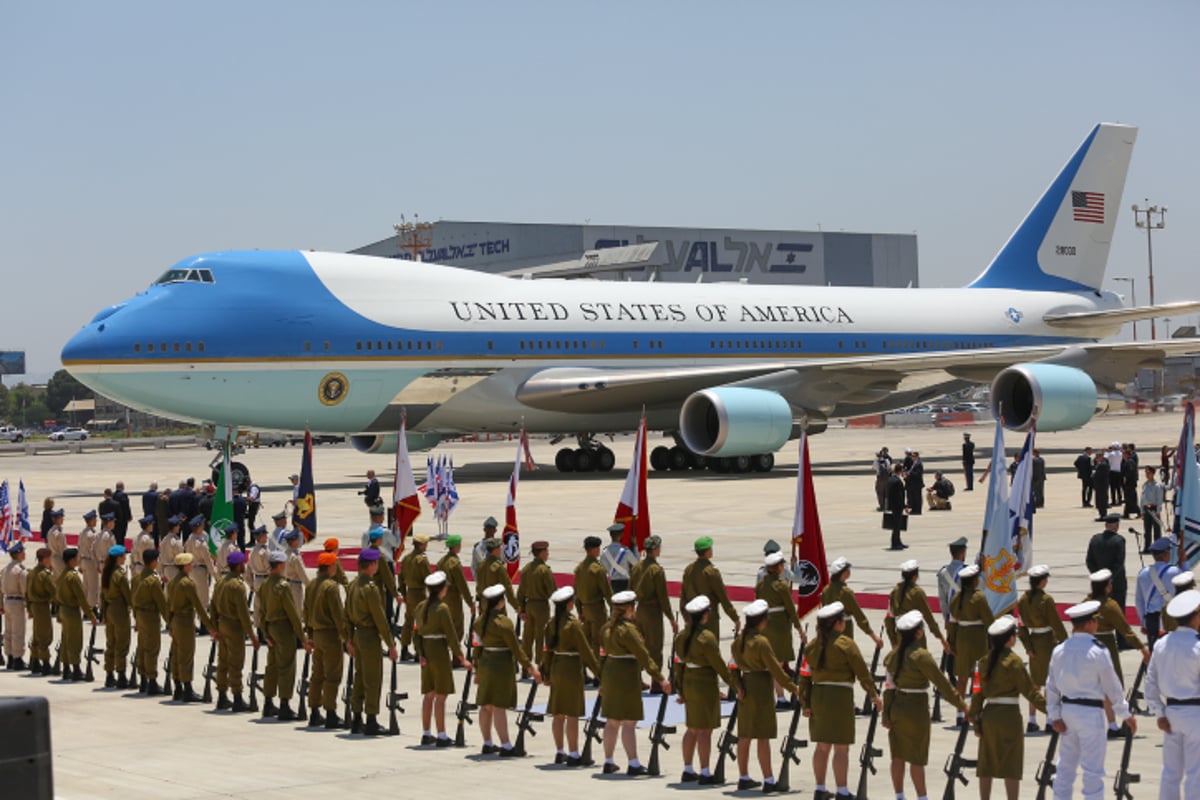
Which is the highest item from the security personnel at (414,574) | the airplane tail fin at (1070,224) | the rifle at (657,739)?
the airplane tail fin at (1070,224)

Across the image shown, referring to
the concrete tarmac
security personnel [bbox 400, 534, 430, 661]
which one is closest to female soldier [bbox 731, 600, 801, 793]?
the concrete tarmac

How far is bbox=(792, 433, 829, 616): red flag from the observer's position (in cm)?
1255

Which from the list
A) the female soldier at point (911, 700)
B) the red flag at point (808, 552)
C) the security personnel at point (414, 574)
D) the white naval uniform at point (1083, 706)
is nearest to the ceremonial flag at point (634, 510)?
the security personnel at point (414, 574)

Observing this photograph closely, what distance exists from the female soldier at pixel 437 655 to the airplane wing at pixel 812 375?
23.9 m

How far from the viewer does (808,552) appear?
496 inches

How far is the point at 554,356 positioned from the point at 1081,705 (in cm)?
2752

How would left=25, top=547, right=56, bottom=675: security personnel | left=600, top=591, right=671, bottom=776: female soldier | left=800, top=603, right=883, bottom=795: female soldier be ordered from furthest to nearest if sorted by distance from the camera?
1. left=25, top=547, right=56, bottom=675: security personnel
2. left=600, top=591, right=671, bottom=776: female soldier
3. left=800, top=603, right=883, bottom=795: female soldier

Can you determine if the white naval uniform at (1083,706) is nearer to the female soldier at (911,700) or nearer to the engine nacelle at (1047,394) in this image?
the female soldier at (911,700)

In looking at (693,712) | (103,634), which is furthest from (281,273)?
(693,712)

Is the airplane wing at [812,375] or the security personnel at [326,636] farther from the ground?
the airplane wing at [812,375]

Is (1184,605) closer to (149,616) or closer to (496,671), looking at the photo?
(496,671)

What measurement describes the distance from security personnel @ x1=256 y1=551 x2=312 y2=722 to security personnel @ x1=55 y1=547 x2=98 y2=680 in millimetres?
2842

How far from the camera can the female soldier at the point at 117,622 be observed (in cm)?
1462

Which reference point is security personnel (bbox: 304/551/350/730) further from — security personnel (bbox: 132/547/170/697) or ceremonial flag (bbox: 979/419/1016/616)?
ceremonial flag (bbox: 979/419/1016/616)
